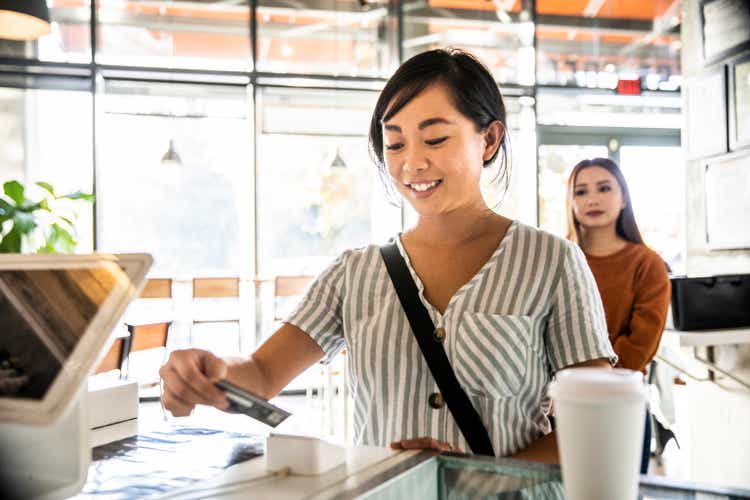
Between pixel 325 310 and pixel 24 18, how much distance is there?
358 cm

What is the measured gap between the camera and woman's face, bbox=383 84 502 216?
1182mm

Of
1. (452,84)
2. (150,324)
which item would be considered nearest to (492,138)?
(452,84)

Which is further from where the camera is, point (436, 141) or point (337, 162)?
point (337, 162)

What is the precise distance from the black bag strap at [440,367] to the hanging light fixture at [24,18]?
141 inches

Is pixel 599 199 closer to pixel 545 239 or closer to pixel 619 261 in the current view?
pixel 619 261

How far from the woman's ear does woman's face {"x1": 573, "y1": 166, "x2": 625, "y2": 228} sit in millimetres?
1291

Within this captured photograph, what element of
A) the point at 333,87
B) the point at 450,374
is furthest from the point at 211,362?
the point at 333,87

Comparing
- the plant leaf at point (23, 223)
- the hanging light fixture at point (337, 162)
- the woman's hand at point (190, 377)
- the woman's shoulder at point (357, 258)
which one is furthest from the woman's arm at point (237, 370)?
the hanging light fixture at point (337, 162)

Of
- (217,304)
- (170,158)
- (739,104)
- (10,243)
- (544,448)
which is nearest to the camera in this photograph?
(544,448)

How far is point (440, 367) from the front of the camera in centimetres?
112

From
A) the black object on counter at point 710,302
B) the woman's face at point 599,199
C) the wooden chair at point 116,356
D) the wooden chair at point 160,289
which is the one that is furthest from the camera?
the wooden chair at point 160,289

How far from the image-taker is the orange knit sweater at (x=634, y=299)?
2246 mm

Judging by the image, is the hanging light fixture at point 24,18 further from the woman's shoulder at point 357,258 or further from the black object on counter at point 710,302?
the black object on counter at point 710,302

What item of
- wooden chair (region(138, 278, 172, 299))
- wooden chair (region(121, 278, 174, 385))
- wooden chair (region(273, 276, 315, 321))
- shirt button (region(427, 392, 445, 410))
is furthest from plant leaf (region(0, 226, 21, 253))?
shirt button (region(427, 392, 445, 410))
